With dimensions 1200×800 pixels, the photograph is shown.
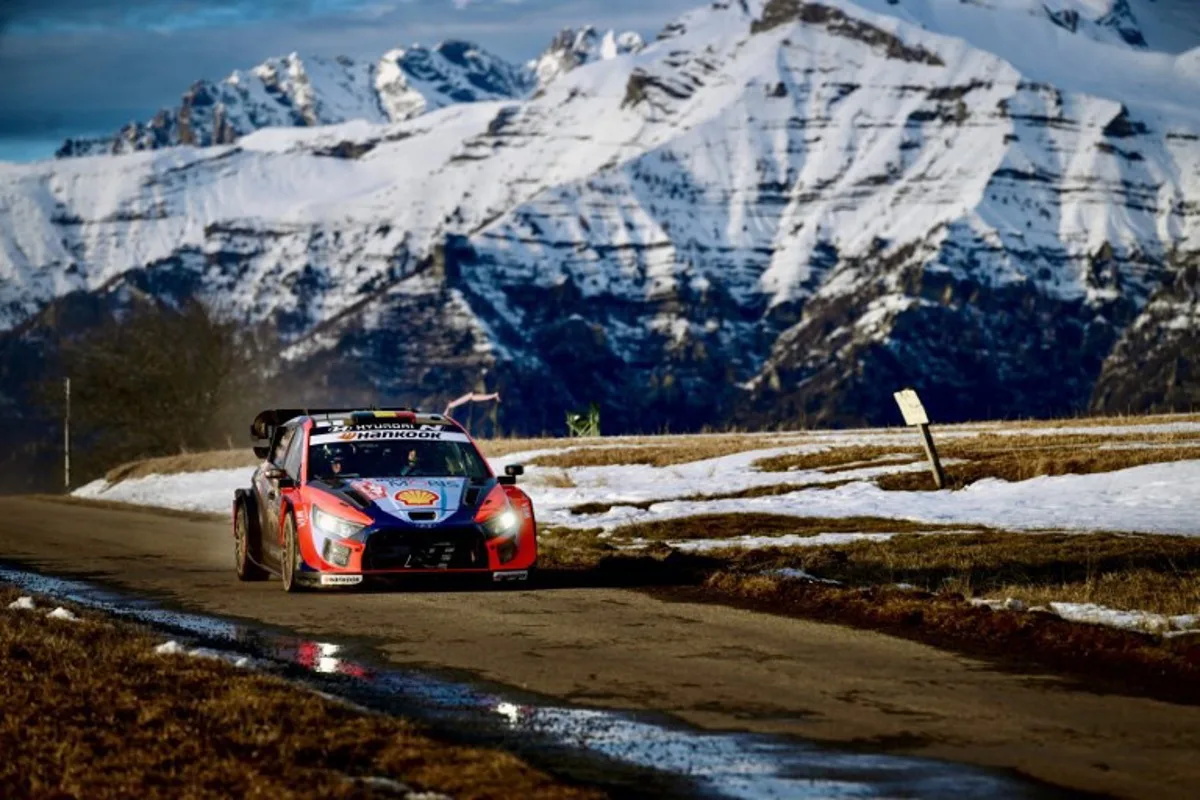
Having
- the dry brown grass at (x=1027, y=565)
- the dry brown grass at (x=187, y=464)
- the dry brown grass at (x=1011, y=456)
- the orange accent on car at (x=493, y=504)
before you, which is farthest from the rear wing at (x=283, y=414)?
the dry brown grass at (x=187, y=464)

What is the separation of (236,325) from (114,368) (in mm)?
7458

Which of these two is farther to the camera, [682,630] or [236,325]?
[236,325]

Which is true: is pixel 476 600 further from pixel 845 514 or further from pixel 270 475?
pixel 845 514

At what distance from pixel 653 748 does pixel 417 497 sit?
8.99 metres

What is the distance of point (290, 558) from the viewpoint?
20.0 meters

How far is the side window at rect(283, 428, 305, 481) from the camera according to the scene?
20.9 m

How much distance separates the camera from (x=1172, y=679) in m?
13.2

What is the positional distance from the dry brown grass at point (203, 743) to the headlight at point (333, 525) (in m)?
5.63

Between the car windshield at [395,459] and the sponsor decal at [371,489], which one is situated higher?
the car windshield at [395,459]

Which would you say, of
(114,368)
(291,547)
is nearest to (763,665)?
(291,547)

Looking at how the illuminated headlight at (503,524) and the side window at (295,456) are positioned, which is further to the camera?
the side window at (295,456)

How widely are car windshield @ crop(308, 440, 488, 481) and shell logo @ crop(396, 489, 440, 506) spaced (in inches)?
30.7

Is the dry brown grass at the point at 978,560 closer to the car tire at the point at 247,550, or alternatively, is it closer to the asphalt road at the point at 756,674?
the asphalt road at the point at 756,674

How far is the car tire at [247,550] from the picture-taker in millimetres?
21891
